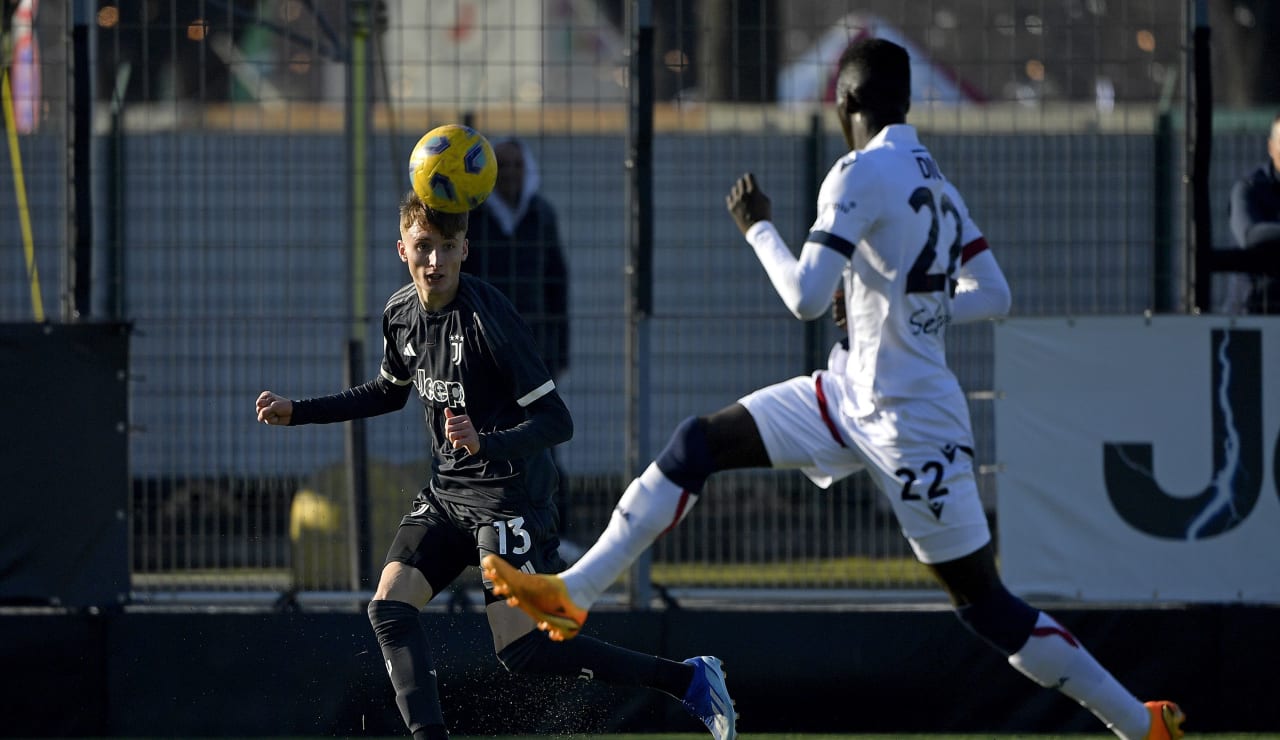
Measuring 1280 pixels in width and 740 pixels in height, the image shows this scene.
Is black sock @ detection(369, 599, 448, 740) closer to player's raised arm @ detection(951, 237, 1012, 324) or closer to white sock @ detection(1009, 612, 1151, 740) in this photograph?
white sock @ detection(1009, 612, 1151, 740)

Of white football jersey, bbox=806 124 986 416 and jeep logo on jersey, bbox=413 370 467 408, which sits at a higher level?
white football jersey, bbox=806 124 986 416

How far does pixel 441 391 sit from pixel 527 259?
2.54m

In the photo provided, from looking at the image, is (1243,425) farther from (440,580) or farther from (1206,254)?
(440,580)

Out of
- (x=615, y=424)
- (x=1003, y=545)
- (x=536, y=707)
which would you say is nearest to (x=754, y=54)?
(x=615, y=424)

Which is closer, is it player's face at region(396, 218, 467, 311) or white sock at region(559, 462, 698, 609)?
white sock at region(559, 462, 698, 609)

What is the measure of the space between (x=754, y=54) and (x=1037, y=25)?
59.1 inches

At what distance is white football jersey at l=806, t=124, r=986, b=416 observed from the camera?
5.45 m

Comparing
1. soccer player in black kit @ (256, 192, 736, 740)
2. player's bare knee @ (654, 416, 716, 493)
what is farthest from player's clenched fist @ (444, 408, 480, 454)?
player's bare knee @ (654, 416, 716, 493)

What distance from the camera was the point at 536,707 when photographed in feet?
25.5

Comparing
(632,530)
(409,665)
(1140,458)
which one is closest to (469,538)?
(409,665)

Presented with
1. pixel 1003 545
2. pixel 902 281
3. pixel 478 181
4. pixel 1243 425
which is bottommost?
pixel 1003 545

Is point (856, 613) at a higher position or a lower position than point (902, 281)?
lower

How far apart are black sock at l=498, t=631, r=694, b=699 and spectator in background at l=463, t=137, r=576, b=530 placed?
1967 mm

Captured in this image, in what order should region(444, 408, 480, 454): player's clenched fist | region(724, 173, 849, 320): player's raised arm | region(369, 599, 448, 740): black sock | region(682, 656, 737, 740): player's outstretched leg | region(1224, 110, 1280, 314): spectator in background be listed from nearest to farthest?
region(724, 173, 849, 320): player's raised arm → region(444, 408, 480, 454): player's clenched fist → region(369, 599, 448, 740): black sock → region(682, 656, 737, 740): player's outstretched leg → region(1224, 110, 1280, 314): spectator in background
